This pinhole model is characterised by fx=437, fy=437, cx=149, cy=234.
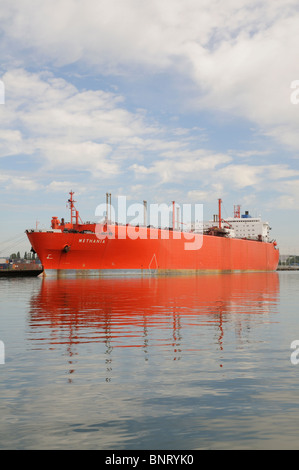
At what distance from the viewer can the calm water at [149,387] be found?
17.3 feet

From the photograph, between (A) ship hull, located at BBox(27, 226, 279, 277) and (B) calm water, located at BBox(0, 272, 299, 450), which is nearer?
(B) calm water, located at BBox(0, 272, 299, 450)

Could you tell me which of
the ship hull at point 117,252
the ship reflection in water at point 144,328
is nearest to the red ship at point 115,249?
the ship hull at point 117,252

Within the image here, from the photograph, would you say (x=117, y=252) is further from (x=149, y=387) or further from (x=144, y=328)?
(x=149, y=387)

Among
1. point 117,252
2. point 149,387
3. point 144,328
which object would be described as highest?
point 117,252

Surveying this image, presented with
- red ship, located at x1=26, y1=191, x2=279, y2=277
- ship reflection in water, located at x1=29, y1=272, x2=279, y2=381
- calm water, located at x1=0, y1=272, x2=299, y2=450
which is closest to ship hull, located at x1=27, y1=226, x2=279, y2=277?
red ship, located at x1=26, y1=191, x2=279, y2=277

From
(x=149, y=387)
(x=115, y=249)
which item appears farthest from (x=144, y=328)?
(x=115, y=249)

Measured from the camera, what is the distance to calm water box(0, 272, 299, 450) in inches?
208

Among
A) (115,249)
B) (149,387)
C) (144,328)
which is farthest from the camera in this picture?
(115,249)

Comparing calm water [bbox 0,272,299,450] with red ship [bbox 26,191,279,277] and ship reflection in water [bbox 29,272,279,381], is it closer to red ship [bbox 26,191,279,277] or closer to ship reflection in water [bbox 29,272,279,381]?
ship reflection in water [bbox 29,272,279,381]

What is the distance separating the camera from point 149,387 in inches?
289

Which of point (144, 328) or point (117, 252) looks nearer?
point (144, 328)

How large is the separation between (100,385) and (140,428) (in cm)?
208

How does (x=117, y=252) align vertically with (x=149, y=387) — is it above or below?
above

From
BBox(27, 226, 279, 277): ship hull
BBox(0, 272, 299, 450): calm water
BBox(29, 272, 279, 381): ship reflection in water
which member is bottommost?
BBox(29, 272, 279, 381): ship reflection in water
